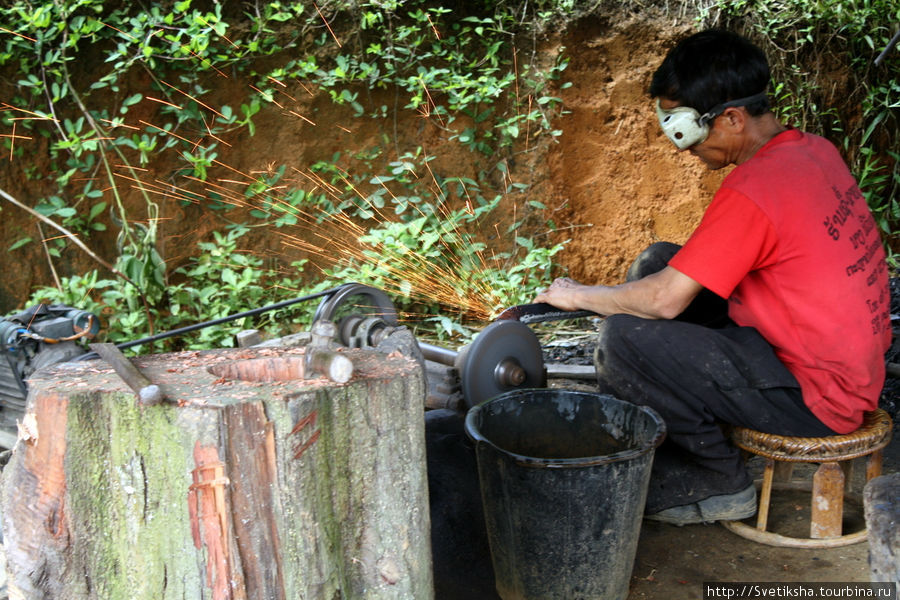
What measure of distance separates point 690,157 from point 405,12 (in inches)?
92.5

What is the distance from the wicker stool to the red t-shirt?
0.07 m

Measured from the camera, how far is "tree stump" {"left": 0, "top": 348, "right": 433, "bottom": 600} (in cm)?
174

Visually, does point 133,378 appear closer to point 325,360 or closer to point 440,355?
point 325,360

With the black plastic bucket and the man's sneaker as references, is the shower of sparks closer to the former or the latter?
the man's sneaker

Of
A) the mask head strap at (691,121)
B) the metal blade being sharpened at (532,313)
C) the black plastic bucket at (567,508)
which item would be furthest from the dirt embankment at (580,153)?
the black plastic bucket at (567,508)

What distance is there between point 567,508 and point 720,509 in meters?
0.88

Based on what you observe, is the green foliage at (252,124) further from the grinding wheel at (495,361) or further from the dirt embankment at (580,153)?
the grinding wheel at (495,361)

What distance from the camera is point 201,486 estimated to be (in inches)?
68.2

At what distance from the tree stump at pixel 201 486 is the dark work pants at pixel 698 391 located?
1.10 m

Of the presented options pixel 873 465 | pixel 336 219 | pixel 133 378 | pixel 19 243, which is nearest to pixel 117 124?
pixel 19 243

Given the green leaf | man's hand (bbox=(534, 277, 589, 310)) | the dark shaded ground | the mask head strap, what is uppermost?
the mask head strap

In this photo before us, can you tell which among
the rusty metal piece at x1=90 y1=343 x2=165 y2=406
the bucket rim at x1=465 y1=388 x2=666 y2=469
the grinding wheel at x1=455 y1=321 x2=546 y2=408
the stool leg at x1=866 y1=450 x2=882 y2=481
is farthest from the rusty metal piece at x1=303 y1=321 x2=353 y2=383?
the stool leg at x1=866 y1=450 x2=882 y2=481

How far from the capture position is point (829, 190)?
255cm

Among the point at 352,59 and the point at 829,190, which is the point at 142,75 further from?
the point at 829,190
